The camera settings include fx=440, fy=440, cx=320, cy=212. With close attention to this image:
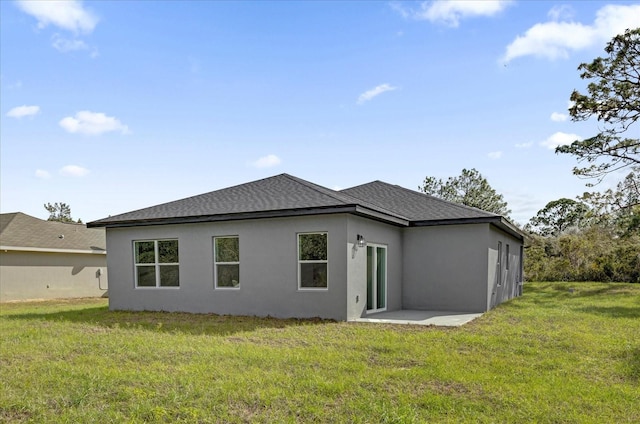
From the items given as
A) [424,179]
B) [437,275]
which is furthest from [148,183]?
[424,179]

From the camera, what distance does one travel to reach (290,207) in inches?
412

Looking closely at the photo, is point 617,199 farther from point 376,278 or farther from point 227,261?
point 227,261

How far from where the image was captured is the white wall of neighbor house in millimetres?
12586

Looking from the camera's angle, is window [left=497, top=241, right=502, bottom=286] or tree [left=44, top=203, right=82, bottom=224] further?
tree [left=44, top=203, right=82, bottom=224]

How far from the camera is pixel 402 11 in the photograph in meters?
11.1

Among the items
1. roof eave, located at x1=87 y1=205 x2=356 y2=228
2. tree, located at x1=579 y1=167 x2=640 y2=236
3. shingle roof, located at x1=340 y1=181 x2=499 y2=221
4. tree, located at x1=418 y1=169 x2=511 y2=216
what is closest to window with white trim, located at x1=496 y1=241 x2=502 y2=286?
shingle roof, located at x1=340 y1=181 x2=499 y2=221

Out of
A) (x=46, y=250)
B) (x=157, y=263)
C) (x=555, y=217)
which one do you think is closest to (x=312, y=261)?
(x=157, y=263)

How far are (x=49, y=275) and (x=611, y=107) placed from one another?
75.5 feet

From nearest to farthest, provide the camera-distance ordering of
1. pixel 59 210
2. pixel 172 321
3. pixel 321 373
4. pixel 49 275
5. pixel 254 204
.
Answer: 1. pixel 321 373
2. pixel 172 321
3. pixel 254 204
4. pixel 49 275
5. pixel 59 210

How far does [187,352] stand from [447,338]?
4.37m

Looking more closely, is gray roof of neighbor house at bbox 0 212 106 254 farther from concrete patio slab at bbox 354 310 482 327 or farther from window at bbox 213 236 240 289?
concrete patio slab at bbox 354 310 482 327

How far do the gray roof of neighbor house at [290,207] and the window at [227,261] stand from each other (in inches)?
29.4

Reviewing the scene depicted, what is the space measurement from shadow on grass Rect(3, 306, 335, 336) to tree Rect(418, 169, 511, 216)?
91.8 ft

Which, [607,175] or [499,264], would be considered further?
[607,175]
